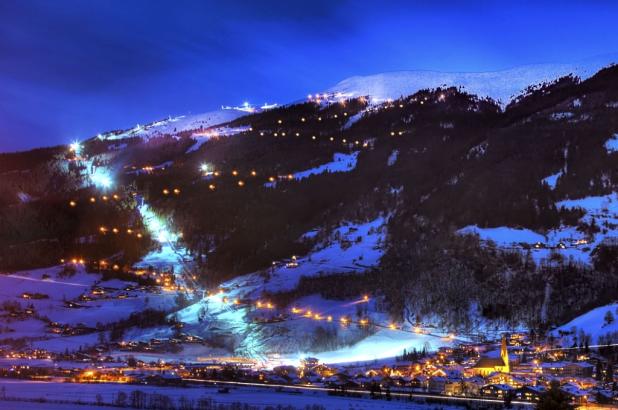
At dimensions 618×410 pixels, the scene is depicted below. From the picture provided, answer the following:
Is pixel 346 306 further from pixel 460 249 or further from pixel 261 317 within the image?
pixel 460 249

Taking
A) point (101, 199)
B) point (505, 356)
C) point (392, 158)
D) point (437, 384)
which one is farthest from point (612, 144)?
point (101, 199)

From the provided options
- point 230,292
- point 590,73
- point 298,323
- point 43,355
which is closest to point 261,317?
point 298,323

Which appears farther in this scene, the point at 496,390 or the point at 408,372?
the point at 408,372

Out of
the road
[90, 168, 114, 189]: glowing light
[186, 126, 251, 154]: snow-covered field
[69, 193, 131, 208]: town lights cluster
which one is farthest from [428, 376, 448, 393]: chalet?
[186, 126, 251, 154]: snow-covered field

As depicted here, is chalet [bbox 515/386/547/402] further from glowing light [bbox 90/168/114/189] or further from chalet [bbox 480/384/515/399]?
glowing light [bbox 90/168/114/189]

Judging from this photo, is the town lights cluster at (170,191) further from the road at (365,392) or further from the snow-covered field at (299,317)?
the road at (365,392)

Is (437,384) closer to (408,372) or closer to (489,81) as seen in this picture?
(408,372)
